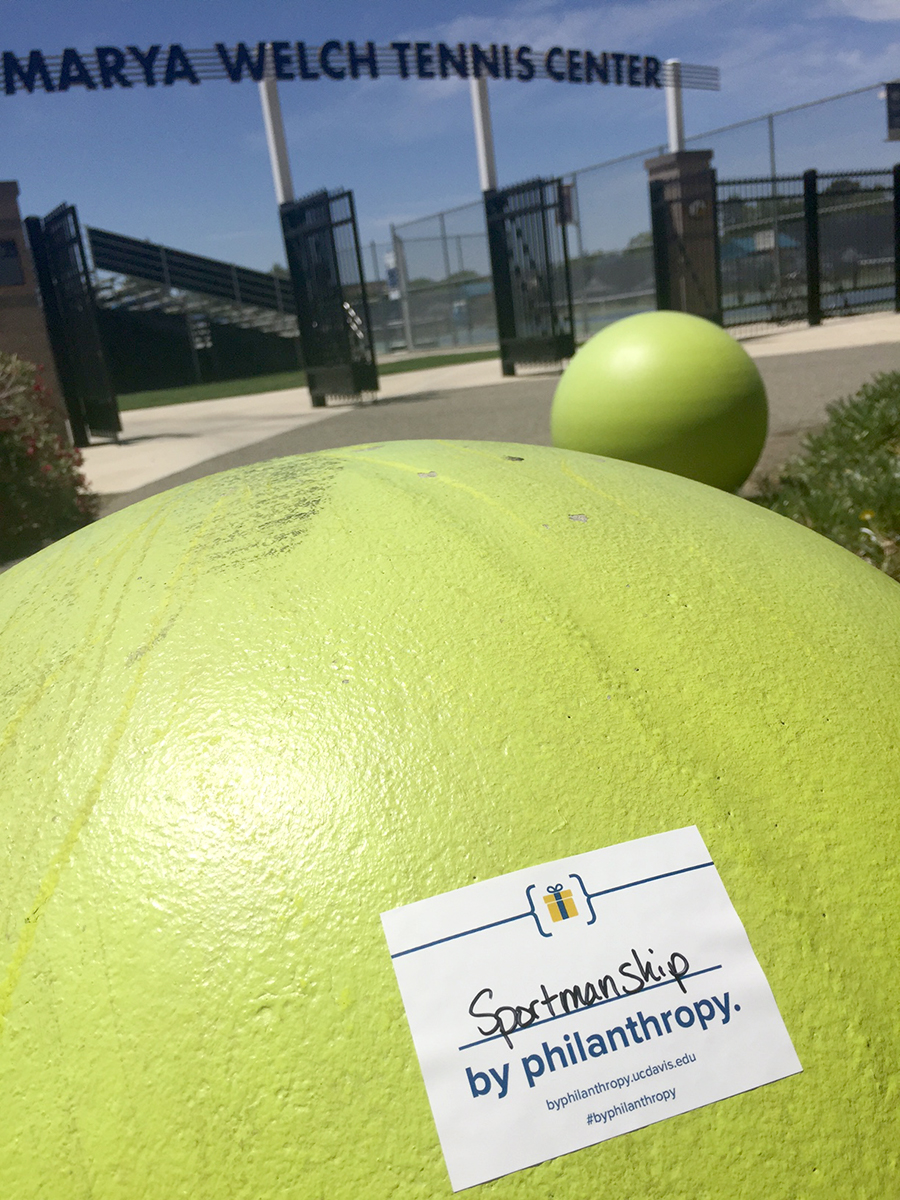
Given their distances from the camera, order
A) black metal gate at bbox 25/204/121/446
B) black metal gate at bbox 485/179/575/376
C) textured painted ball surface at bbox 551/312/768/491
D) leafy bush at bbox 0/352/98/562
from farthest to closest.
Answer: black metal gate at bbox 485/179/575/376 < black metal gate at bbox 25/204/121/446 < leafy bush at bbox 0/352/98/562 < textured painted ball surface at bbox 551/312/768/491

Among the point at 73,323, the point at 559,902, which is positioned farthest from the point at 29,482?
the point at 73,323

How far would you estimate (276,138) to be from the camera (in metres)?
17.6

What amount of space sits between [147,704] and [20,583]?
0.67 m

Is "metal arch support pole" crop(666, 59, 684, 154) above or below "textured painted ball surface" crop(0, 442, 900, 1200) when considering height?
above

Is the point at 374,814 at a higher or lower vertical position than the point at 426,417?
higher

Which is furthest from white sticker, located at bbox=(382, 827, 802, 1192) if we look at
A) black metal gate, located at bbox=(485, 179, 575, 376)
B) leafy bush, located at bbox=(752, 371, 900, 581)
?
black metal gate, located at bbox=(485, 179, 575, 376)

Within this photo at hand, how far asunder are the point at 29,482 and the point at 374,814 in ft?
23.7

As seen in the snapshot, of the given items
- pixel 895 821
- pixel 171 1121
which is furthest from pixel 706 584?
pixel 171 1121

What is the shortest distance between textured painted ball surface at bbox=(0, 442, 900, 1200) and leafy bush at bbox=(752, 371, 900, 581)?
3438mm

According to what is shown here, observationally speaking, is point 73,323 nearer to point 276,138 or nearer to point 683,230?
point 276,138

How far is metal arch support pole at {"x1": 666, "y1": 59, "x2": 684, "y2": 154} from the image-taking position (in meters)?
23.2

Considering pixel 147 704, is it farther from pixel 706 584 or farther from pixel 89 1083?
pixel 706 584

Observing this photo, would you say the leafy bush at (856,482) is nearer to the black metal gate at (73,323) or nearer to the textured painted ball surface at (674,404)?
the textured painted ball surface at (674,404)

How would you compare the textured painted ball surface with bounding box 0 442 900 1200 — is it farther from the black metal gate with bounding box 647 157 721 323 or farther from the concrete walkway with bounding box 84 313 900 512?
the black metal gate with bounding box 647 157 721 323
